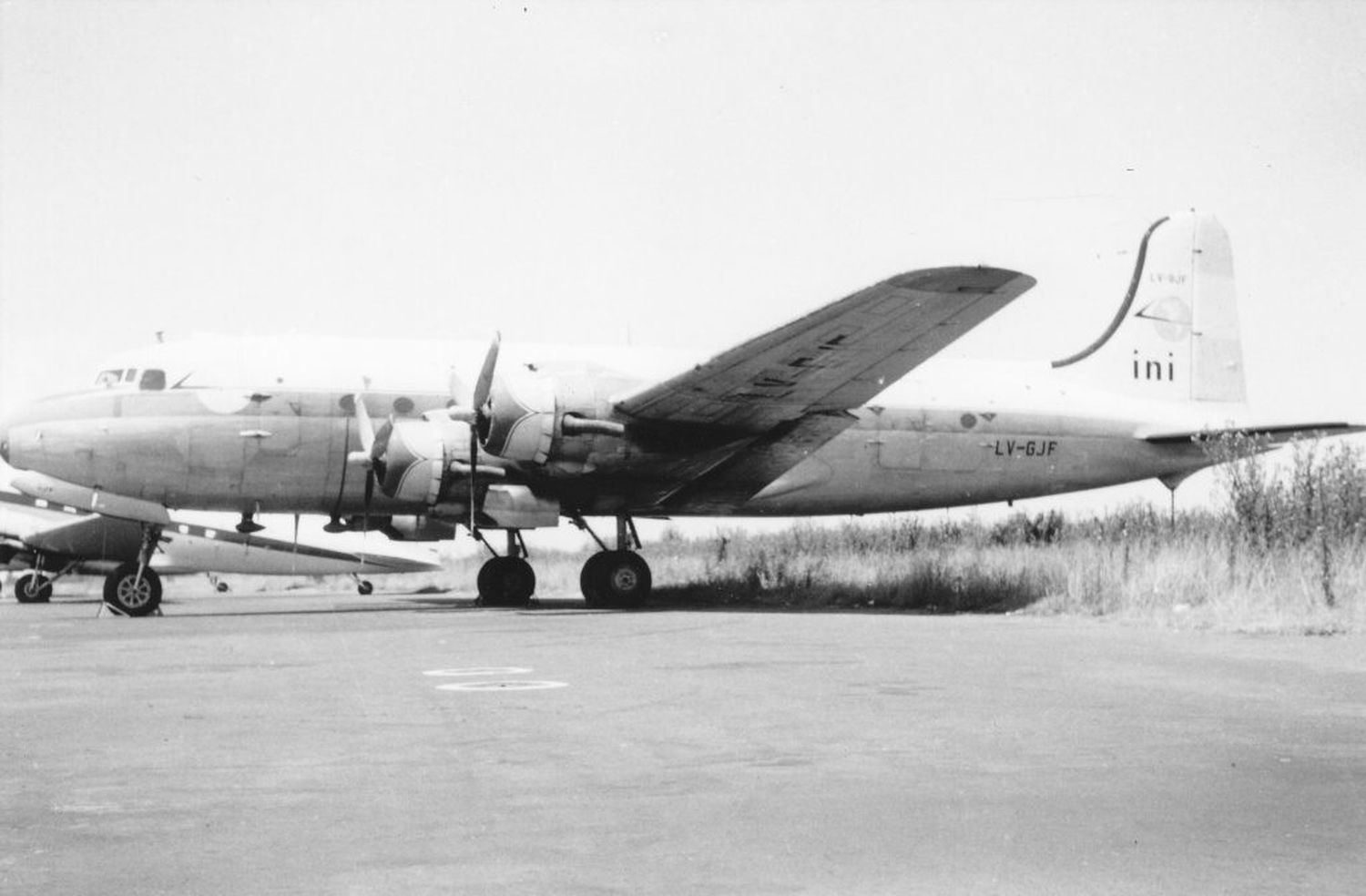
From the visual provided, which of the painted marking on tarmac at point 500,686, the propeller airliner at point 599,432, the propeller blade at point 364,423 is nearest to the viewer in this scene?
the painted marking on tarmac at point 500,686

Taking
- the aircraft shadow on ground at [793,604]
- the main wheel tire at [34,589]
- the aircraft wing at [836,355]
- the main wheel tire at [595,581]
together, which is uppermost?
the aircraft wing at [836,355]

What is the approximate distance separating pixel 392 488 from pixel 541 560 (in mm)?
17323

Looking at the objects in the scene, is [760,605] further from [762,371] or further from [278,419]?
[278,419]

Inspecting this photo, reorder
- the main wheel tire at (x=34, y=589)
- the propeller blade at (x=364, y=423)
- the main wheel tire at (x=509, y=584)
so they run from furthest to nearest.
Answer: the main wheel tire at (x=34, y=589), the main wheel tire at (x=509, y=584), the propeller blade at (x=364, y=423)

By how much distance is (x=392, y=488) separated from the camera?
17.4 metres

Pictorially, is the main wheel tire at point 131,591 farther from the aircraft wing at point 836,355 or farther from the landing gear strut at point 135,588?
the aircraft wing at point 836,355

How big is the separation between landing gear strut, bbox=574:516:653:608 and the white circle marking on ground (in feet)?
30.8

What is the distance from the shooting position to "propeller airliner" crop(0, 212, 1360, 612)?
53.3ft

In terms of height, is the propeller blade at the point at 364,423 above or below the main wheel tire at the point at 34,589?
above

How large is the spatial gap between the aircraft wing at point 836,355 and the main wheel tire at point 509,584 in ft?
14.4

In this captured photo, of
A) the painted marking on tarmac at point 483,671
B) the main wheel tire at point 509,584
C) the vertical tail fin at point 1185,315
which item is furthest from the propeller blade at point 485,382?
the vertical tail fin at point 1185,315

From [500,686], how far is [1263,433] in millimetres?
15719

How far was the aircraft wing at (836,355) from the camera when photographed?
14.2m

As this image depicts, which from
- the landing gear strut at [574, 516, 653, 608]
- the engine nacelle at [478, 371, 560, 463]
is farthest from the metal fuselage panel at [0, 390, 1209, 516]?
the engine nacelle at [478, 371, 560, 463]
